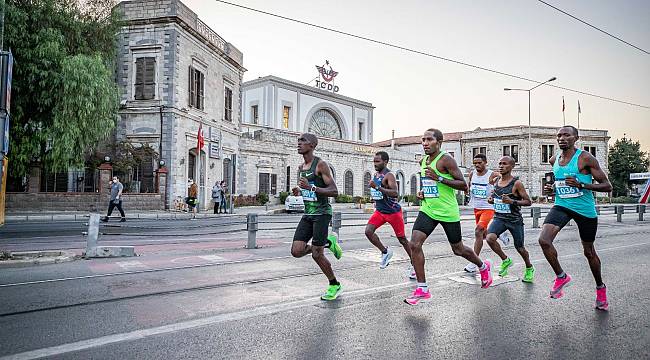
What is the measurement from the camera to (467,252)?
5.63 m

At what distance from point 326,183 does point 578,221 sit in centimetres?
307

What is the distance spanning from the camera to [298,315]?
4691 mm

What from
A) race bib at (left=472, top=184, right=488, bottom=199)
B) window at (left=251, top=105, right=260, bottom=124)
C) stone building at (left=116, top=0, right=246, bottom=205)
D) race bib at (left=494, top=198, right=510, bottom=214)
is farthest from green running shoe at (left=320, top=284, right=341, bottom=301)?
window at (left=251, top=105, right=260, bottom=124)

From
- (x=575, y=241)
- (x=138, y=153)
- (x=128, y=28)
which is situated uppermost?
(x=128, y=28)

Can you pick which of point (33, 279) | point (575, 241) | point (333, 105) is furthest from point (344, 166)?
point (33, 279)

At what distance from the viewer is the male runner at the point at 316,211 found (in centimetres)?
541

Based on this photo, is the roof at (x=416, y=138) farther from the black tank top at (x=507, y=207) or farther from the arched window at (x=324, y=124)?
the black tank top at (x=507, y=207)

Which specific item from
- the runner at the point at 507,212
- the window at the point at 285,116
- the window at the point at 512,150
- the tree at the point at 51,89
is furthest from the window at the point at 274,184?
the window at the point at 512,150

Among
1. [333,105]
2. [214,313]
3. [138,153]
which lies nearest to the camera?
[214,313]

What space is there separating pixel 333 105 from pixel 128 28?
28180 millimetres

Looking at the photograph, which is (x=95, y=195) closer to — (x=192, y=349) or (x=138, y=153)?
(x=138, y=153)

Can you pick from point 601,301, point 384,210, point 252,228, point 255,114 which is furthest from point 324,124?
point 601,301

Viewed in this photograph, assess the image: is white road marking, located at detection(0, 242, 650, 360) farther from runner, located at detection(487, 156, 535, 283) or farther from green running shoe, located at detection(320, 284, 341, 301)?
runner, located at detection(487, 156, 535, 283)

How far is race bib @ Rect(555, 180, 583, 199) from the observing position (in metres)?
5.34
